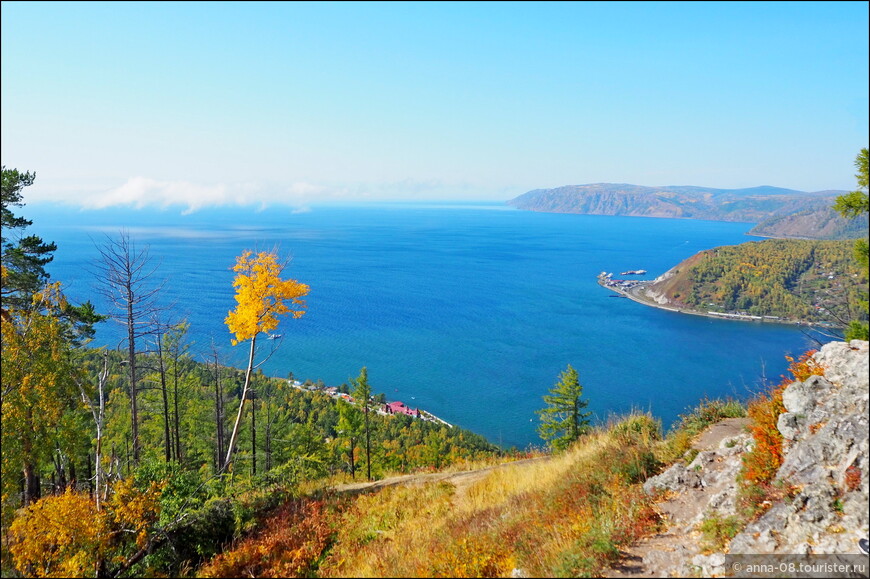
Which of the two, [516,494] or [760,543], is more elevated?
[760,543]

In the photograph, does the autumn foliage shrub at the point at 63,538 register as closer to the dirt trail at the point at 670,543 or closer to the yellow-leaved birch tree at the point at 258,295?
the yellow-leaved birch tree at the point at 258,295

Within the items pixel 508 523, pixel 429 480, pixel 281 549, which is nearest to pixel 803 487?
pixel 508 523

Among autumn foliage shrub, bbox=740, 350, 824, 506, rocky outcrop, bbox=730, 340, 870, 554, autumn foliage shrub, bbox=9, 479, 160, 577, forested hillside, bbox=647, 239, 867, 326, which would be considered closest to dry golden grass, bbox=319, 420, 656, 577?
autumn foliage shrub, bbox=740, 350, 824, 506

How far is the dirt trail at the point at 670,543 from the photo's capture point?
201 inches

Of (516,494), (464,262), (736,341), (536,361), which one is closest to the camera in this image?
(516,494)

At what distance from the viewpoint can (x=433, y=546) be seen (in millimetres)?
6688

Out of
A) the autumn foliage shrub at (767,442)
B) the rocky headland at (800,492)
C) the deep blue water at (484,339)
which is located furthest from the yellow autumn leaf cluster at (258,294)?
the deep blue water at (484,339)

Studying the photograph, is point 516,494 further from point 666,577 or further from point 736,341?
point 736,341

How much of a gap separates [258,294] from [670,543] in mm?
9805

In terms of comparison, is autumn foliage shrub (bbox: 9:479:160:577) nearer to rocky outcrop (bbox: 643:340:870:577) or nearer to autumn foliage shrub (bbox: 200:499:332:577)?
autumn foliage shrub (bbox: 200:499:332:577)

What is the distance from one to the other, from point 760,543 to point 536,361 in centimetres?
6095

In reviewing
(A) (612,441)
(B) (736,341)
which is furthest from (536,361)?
(A) (612,441)

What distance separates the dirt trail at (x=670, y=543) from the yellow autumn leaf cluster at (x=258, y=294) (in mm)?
8553

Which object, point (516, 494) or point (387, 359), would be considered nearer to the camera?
point (516, 494)
